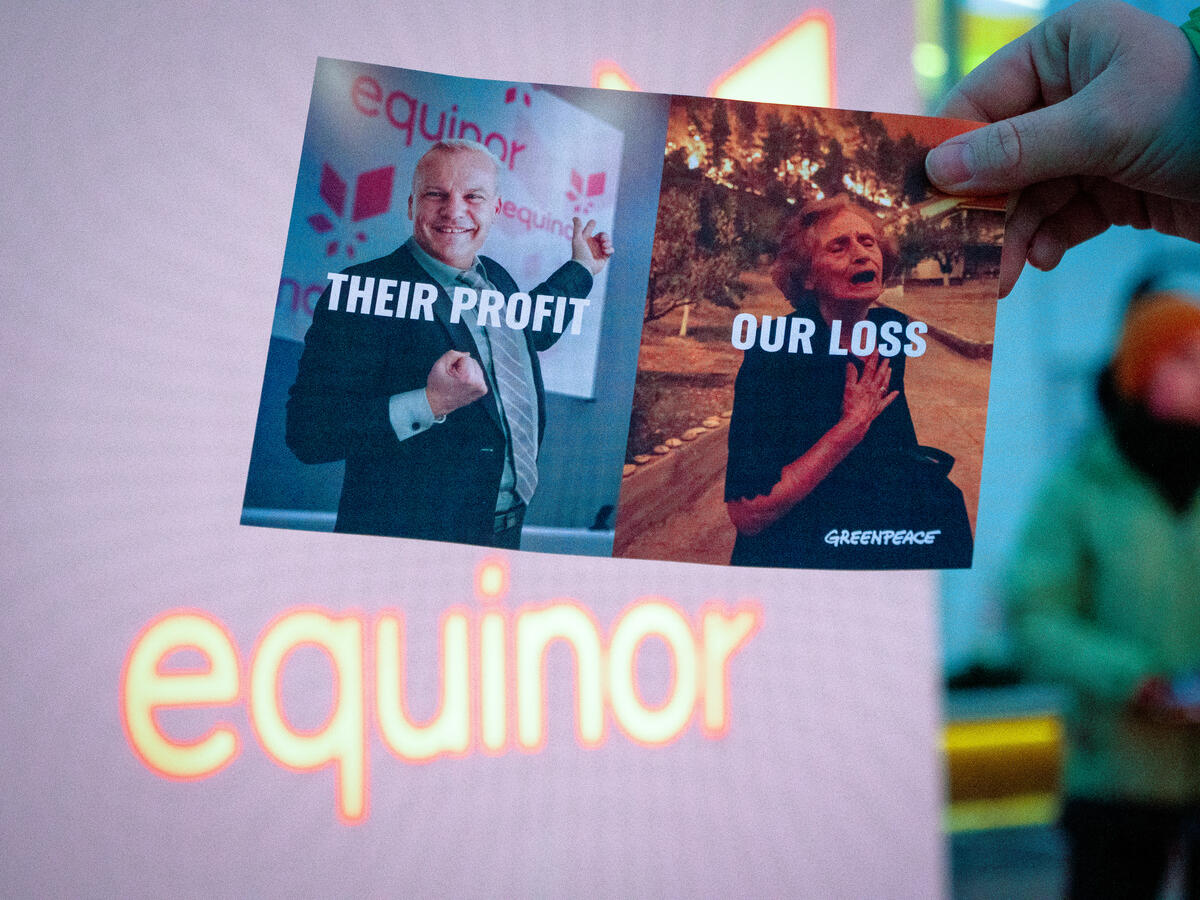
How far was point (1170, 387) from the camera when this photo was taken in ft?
3.84

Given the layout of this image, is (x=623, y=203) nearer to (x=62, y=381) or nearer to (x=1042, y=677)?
(x=1042, y=677)

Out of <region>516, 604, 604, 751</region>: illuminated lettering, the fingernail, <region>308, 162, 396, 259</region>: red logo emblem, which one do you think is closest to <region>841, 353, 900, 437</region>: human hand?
the fingernail

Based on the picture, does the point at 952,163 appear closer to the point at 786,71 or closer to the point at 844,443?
the point at 844,443

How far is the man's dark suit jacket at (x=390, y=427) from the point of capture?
0.72 meters

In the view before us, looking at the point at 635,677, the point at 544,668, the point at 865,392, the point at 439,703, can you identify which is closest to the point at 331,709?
the point at 439,703

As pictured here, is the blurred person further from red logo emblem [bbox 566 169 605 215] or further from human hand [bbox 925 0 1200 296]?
red logo emblem [bbox 566 169 605 215]

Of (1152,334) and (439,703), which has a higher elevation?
(1152,334)

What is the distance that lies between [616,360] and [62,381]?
1005 mm

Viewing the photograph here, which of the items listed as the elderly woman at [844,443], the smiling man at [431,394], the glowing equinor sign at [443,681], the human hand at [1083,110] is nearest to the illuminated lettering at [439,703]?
the glowing equinor sign at [443,681]

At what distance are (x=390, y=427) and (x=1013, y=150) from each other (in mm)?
612

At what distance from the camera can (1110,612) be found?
3.50 ft

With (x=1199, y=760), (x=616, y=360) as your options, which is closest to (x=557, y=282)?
(x=616, y=360)

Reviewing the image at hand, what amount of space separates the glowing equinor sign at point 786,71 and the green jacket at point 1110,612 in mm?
790

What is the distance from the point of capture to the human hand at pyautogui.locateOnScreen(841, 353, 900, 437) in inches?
29.4
